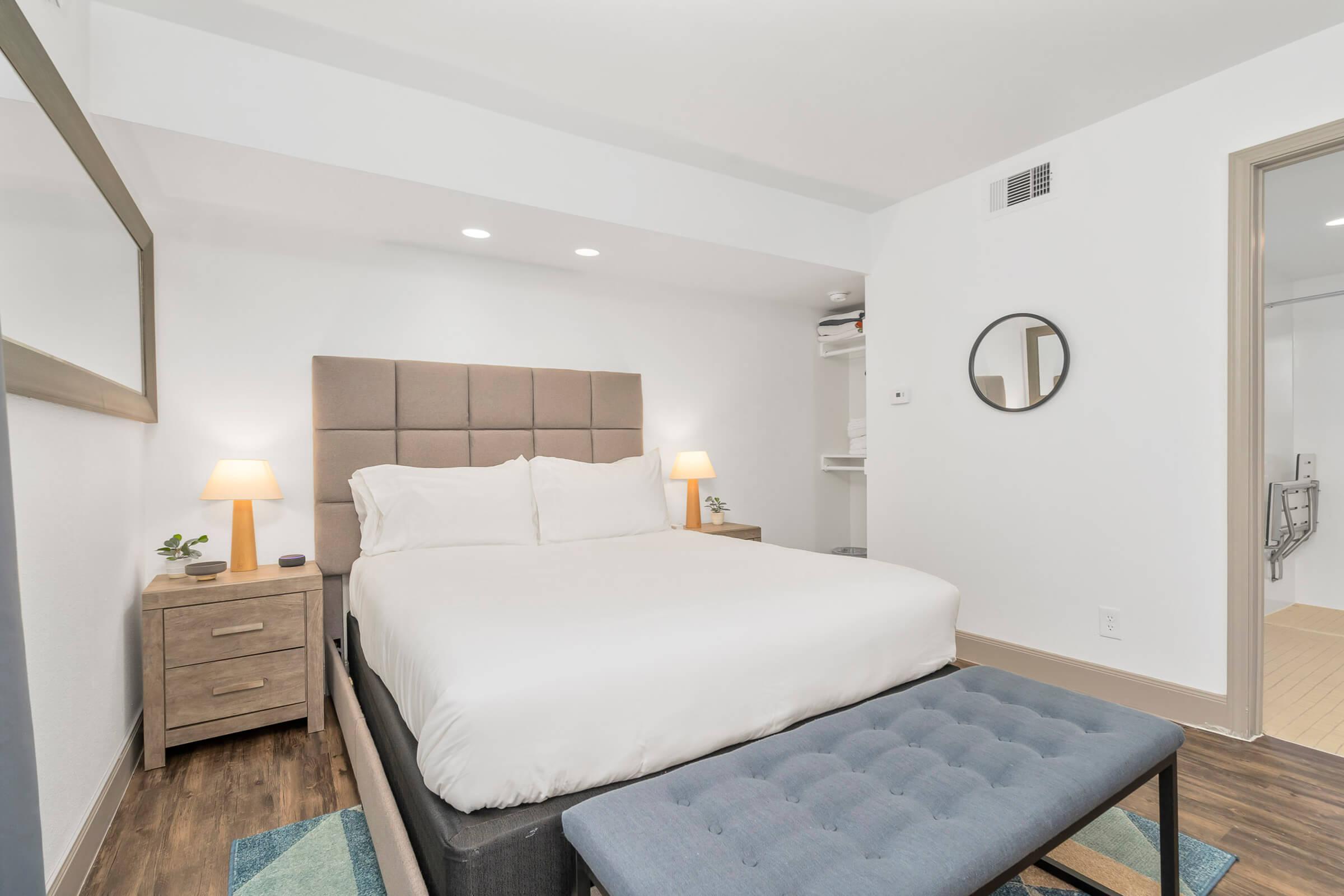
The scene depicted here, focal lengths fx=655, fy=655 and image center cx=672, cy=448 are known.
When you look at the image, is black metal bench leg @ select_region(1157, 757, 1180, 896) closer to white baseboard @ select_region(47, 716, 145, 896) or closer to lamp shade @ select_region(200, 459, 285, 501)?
white baseboard @ select_region(47, 716, 145, 896)

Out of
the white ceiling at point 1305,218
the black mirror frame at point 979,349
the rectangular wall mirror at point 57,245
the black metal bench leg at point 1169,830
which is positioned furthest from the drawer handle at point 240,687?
the white ceiling at point 1305,218

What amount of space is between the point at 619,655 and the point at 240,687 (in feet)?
5.90

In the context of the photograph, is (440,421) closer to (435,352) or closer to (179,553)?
(435,352)

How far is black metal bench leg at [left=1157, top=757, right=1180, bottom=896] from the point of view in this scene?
1457 mm

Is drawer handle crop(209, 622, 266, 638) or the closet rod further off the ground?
the closet rod

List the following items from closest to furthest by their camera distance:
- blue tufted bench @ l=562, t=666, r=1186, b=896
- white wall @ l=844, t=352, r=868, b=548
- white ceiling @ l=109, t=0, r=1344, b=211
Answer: blue tufted bench @ l=562, t=666, r=1186, b=896 < white ceiling @ l=109, t=0, r=1344, b=211 < white wall @ l=844, t=352, r=868, b=548

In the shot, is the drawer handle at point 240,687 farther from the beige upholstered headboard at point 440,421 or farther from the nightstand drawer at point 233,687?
the beige upholstered headboard at point 440,421

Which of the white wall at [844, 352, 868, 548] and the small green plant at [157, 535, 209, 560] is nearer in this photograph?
the small green plant at [157, 535, 209, 560]

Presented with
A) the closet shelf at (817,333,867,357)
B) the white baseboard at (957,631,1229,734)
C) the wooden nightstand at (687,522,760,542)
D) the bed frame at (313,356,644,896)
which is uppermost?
the closet shelf at (817,333,867,357)

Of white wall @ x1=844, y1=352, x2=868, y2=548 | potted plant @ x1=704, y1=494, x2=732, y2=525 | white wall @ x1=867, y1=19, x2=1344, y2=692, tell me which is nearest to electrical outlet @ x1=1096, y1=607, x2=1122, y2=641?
white wall @ x1=867, y1=19, x2=1344, y2=692

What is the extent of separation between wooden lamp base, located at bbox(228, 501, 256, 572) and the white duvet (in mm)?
704

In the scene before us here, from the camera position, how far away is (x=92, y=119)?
1956 millimetres

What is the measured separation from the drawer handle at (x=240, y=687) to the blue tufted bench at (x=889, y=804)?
1.83m

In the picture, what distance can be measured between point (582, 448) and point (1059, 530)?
235cm
